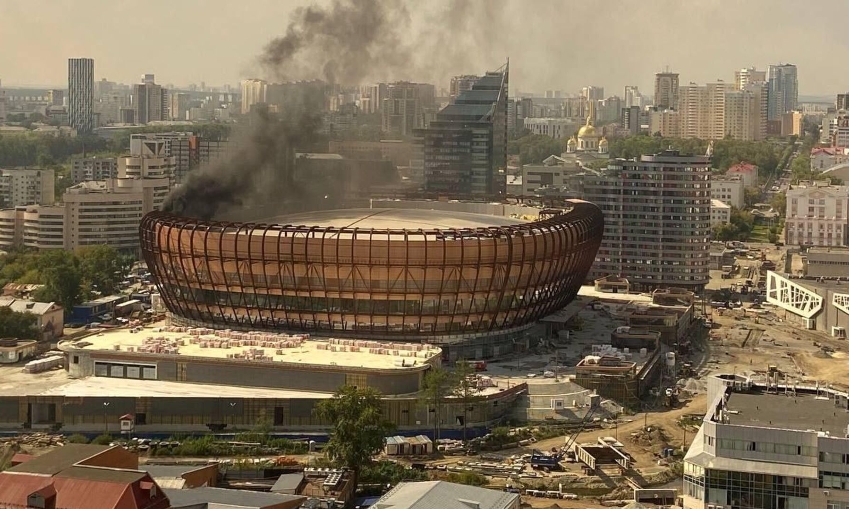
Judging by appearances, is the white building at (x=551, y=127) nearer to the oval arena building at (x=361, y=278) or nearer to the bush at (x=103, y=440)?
the oval arena building at (x=361, y=278)

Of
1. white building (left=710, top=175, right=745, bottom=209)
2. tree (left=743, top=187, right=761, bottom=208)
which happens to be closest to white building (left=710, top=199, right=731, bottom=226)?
white building (left=710, top=175, right=745, bottom=209)

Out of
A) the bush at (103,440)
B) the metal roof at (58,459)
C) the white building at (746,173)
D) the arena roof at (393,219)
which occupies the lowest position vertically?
the bush at (103,440)

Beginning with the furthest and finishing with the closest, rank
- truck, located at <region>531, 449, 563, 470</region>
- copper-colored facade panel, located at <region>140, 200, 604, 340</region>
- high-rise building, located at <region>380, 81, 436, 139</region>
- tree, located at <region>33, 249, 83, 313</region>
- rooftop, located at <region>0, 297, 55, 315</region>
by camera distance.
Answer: high-rise building, located at <region>380, 81, 436, 139</region>
tree, located at <region>33, 249, 83, 313</region>
rooftop, located at <region>0, 297, 55, 315</region>
copper-colored facade panel, located at <region>140, 200, 604, 340</region>
truck, located at <region>531, 449, 563, 470</region>

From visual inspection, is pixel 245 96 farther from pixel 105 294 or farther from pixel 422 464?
pixel 422 464

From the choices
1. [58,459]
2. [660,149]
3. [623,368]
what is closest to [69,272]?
[623,368]

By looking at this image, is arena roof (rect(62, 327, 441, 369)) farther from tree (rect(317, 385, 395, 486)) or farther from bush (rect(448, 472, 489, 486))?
bush (rect(448, 472, 489, 486))

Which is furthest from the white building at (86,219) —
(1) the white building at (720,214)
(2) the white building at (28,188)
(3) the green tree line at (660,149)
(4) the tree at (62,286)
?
(3) the green tree line at (660,149)

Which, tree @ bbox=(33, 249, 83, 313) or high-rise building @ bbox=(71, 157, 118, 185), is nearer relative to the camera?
tree @ bbox=(33, 249, 83, 313)

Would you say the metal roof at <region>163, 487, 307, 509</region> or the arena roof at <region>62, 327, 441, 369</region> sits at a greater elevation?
the arena roof at <region>62, 327, 441, 369</region>
